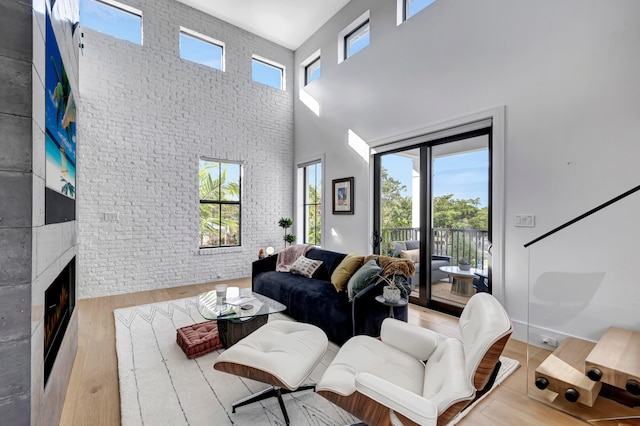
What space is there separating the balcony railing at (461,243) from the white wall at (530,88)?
1.12 feet

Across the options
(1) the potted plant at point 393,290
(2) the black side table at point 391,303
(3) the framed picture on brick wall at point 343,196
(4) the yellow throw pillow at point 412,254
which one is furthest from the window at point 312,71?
(2) the black side table at point 391,303

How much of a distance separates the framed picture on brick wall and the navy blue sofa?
1.22 meters

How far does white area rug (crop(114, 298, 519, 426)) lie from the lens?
1762mm

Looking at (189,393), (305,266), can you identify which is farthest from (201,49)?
(189,393)

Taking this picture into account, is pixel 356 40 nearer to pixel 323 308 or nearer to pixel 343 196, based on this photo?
pixel 343 196

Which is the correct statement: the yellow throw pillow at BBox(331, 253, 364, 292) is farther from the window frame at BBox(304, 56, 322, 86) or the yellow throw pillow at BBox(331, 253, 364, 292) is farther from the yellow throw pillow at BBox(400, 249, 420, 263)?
the window frame at BBox(304, 56, 322, 86)

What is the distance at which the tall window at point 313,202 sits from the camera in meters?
5.90

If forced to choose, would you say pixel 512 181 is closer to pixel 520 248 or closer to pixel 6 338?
pixel 520 248

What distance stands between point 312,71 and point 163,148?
134 inches

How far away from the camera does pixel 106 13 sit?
14.7 ft

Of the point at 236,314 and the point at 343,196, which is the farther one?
the point at 343,196

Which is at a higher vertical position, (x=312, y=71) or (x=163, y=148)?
(x=312, y=71)

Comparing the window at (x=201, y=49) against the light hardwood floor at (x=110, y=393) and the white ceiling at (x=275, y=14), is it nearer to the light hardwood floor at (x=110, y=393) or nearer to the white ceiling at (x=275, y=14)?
the white ceiling at (x=275, y=14)

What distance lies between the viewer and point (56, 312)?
1756 mm
